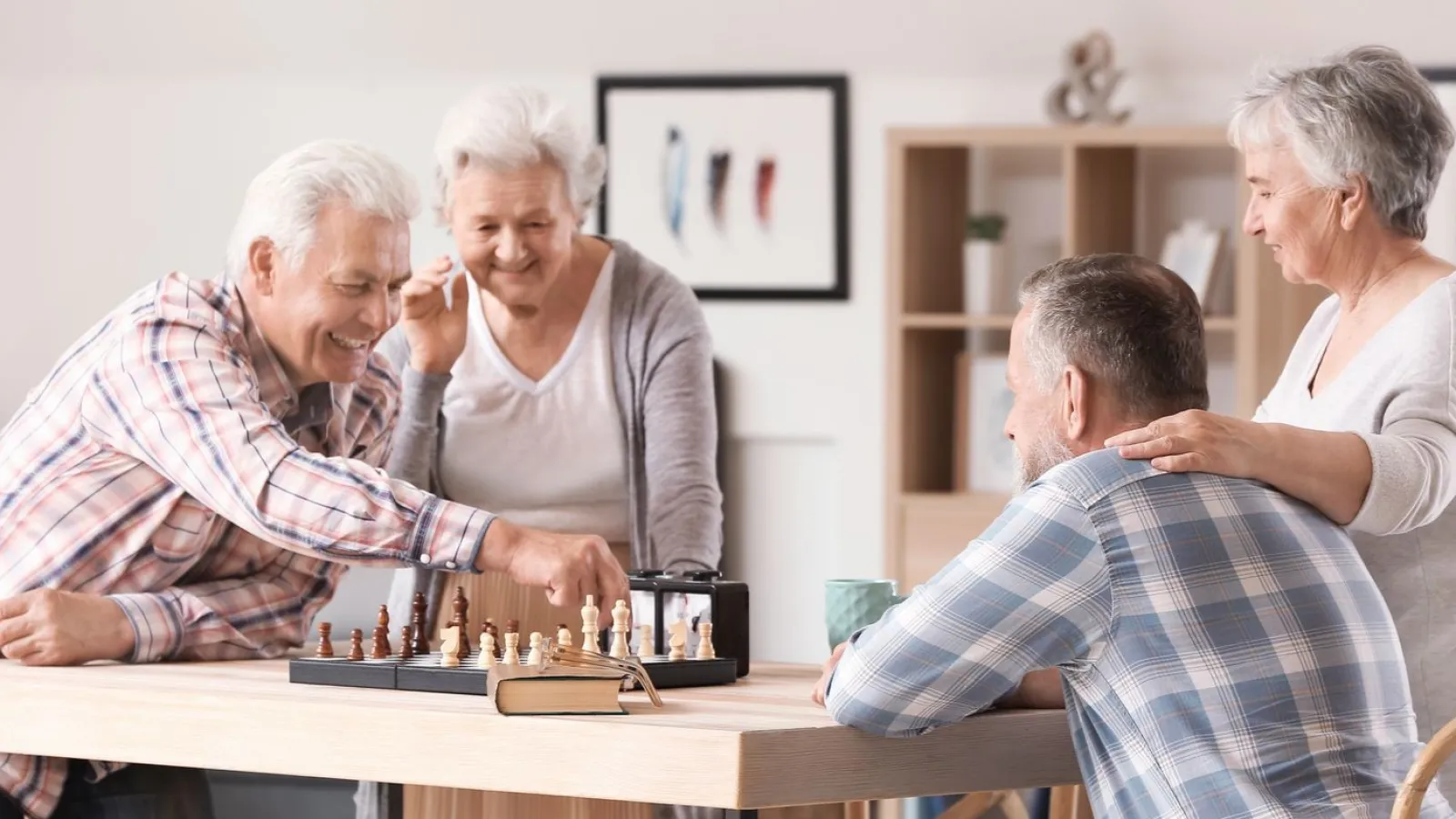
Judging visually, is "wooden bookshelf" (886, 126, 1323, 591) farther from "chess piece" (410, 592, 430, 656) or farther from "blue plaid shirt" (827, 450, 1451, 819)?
"blue plaid shirt" (827, 450, 1451, 819)

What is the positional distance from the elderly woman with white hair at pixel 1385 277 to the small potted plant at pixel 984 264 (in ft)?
7.44

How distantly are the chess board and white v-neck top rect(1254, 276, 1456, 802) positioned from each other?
28.4 inches

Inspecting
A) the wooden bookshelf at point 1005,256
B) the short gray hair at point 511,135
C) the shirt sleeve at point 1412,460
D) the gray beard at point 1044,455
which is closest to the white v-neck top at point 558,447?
the short gray hair at point 511,135

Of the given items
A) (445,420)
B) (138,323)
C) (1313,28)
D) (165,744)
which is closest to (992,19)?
(1313,28)

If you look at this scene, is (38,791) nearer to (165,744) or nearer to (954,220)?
(165,744)

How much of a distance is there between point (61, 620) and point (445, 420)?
79cm

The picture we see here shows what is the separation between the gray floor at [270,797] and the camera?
11.8ft

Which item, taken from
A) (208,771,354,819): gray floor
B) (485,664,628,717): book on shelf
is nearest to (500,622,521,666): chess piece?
(485,664,628,717): book on shelf

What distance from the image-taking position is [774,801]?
1582mm

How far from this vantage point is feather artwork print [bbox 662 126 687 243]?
452cm

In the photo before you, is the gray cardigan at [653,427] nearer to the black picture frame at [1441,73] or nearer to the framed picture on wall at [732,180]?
the framed picture on wall at [732,180]

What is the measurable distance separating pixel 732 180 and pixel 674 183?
15 centimetres

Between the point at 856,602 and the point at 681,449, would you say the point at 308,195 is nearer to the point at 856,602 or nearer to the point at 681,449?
the point at 681,449

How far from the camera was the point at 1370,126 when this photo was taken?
6.29 feet
